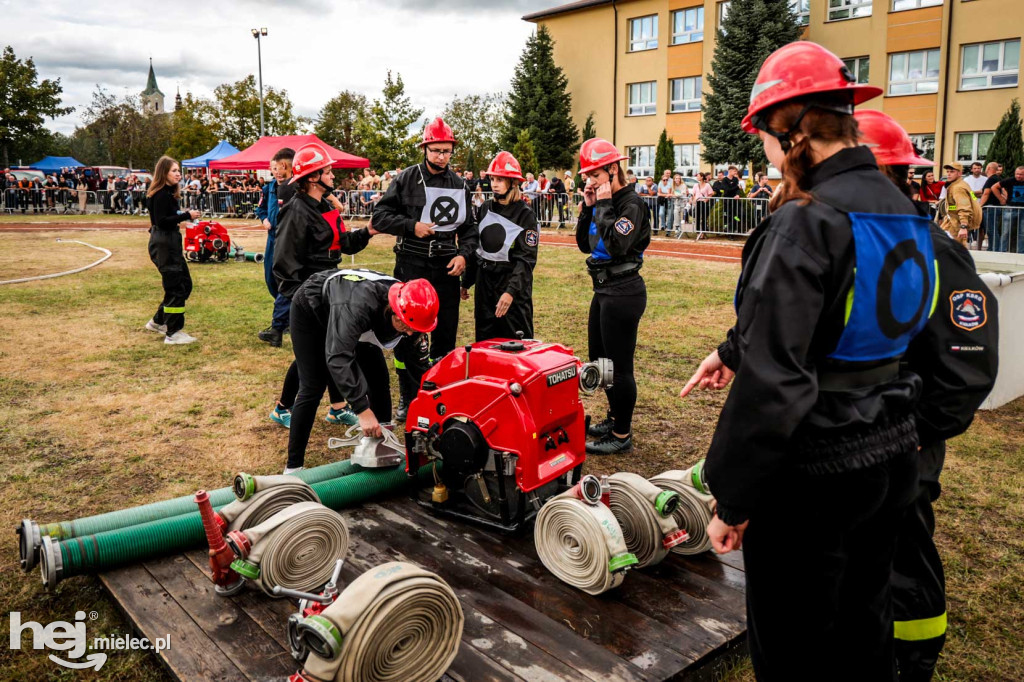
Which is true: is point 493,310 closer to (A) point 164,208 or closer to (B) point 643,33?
(A) point 164,208

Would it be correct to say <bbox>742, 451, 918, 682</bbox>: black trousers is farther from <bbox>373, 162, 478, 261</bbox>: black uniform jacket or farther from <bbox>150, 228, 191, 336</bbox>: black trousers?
<bbox>150, 228, 191, 336</bbox>: black trousers

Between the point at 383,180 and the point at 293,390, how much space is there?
77.4 ft

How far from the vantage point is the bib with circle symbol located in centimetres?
643

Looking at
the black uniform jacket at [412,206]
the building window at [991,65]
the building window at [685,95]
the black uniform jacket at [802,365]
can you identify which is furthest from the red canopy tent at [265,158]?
the black uniform jacket at [802,365]

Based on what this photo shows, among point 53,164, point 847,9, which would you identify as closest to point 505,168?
point 847,9

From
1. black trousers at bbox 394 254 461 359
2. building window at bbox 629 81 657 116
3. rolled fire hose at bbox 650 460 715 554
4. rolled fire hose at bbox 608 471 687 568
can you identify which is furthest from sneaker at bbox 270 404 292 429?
building window at bbox 629 81 657 116

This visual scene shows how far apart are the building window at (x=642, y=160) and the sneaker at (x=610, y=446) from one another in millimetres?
33900

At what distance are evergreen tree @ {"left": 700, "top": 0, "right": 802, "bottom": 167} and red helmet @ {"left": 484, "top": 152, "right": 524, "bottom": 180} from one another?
86.2 feet

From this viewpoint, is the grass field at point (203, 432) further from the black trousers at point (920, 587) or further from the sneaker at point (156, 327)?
the black trousers at point (920, 587)

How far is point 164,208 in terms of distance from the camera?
8695 mm

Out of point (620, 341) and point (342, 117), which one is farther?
point (342, 117)

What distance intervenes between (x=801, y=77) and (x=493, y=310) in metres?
4.54

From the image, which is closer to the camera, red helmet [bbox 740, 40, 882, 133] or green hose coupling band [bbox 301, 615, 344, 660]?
red helmet [bbox 740, 40, 882, 133]

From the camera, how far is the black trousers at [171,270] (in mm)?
8867
